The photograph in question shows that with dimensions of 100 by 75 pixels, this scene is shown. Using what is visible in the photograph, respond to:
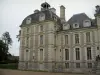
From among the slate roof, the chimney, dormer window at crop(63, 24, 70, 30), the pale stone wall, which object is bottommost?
the pale stone wall

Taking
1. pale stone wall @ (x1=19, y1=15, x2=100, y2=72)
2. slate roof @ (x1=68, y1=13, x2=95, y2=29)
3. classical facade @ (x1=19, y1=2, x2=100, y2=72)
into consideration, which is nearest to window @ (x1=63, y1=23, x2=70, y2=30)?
classical facade @ (x1=19, y1=2, x2=100, y2=72)

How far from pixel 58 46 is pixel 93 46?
7208mm

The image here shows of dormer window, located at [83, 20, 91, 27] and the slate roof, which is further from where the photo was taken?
the slate roof

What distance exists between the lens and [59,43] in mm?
30078

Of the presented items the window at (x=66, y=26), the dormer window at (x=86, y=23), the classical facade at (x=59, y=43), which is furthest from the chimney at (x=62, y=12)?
the dormer window at (x=86, y=23)

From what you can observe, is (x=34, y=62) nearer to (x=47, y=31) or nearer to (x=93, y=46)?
(x=47, y=31)

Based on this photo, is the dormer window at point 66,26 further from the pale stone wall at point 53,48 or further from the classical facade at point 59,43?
the pale stone wall at point 53,48

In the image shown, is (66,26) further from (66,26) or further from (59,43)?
(59,43)

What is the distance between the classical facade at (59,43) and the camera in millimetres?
26531

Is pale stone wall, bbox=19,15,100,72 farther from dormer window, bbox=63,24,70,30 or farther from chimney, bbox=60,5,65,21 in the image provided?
chimney, bbox=60,5,65,21

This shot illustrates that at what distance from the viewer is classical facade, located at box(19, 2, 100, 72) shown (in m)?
26.5

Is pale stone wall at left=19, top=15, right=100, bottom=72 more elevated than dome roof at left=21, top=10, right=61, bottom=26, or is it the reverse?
dome roof at left=21, top=10, right=61, bottom=26

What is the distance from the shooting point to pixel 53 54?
2908 cm

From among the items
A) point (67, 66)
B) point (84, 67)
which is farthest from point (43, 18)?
point (84, 67)
